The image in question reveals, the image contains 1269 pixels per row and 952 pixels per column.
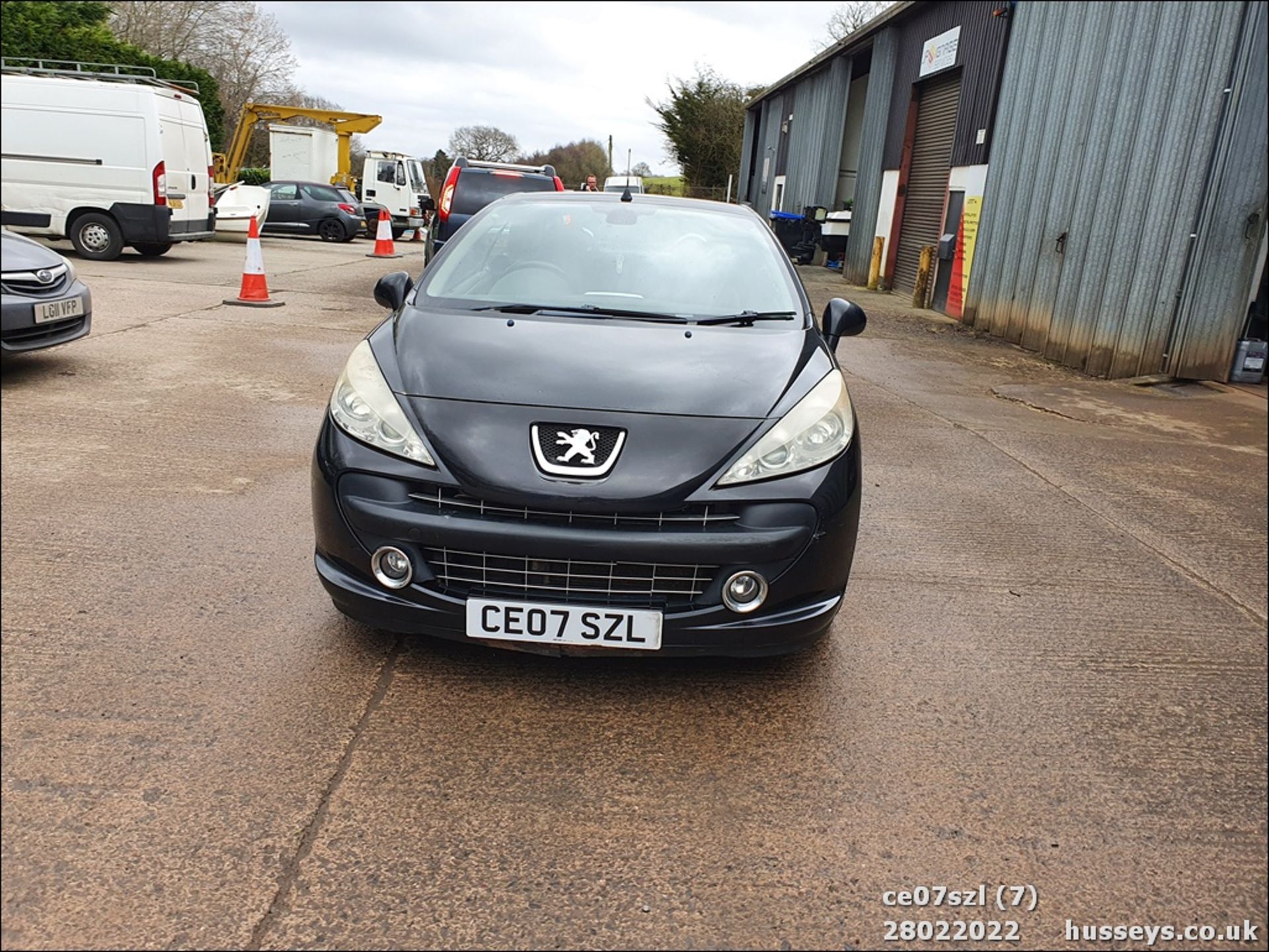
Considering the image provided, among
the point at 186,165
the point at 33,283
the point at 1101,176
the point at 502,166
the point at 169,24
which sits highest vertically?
the point at 1101,176

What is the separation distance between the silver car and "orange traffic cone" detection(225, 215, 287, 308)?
8.30m

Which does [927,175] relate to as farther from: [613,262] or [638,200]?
[613,262]

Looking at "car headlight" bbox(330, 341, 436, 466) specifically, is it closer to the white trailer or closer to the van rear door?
the van rear door

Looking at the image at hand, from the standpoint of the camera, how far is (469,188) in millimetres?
12047

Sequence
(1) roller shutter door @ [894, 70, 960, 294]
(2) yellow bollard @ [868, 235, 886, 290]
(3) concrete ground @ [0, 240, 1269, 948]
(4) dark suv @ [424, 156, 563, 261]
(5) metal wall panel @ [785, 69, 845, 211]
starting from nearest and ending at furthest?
(3) concrete ground @ [0, 240, 1269, 948]
(4) dark suv @ [424, 156, 563, 261]
(1) roller shutter door @ [894, 70, 960, 294]
(2) yellow bollard @ [868, 235, 886, 290]
(5) metal wall panel @ [785, 69, 845, 211]

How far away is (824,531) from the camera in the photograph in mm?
2689

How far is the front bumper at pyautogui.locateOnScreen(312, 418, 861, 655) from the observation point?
8.23ft

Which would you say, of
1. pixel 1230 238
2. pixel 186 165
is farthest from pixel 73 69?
pixel 186 165

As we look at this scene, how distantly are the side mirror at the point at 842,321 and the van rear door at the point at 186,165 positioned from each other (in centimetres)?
707

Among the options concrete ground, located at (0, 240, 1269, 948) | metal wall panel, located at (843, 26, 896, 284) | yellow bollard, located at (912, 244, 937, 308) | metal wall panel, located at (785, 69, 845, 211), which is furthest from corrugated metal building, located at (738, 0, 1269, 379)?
metal wall panel, located at (785, 69, 845, 211)

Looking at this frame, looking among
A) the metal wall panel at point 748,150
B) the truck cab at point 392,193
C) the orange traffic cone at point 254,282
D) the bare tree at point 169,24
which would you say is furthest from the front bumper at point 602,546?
the metal wall panel at point 748,150

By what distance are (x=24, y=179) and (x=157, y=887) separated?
4.23 feet

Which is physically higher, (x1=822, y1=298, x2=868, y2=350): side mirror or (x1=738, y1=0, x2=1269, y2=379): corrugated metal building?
(x1=738, y1=0, x2=1269, y2=379): corrugated metal building

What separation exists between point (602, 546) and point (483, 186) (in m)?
10.5
